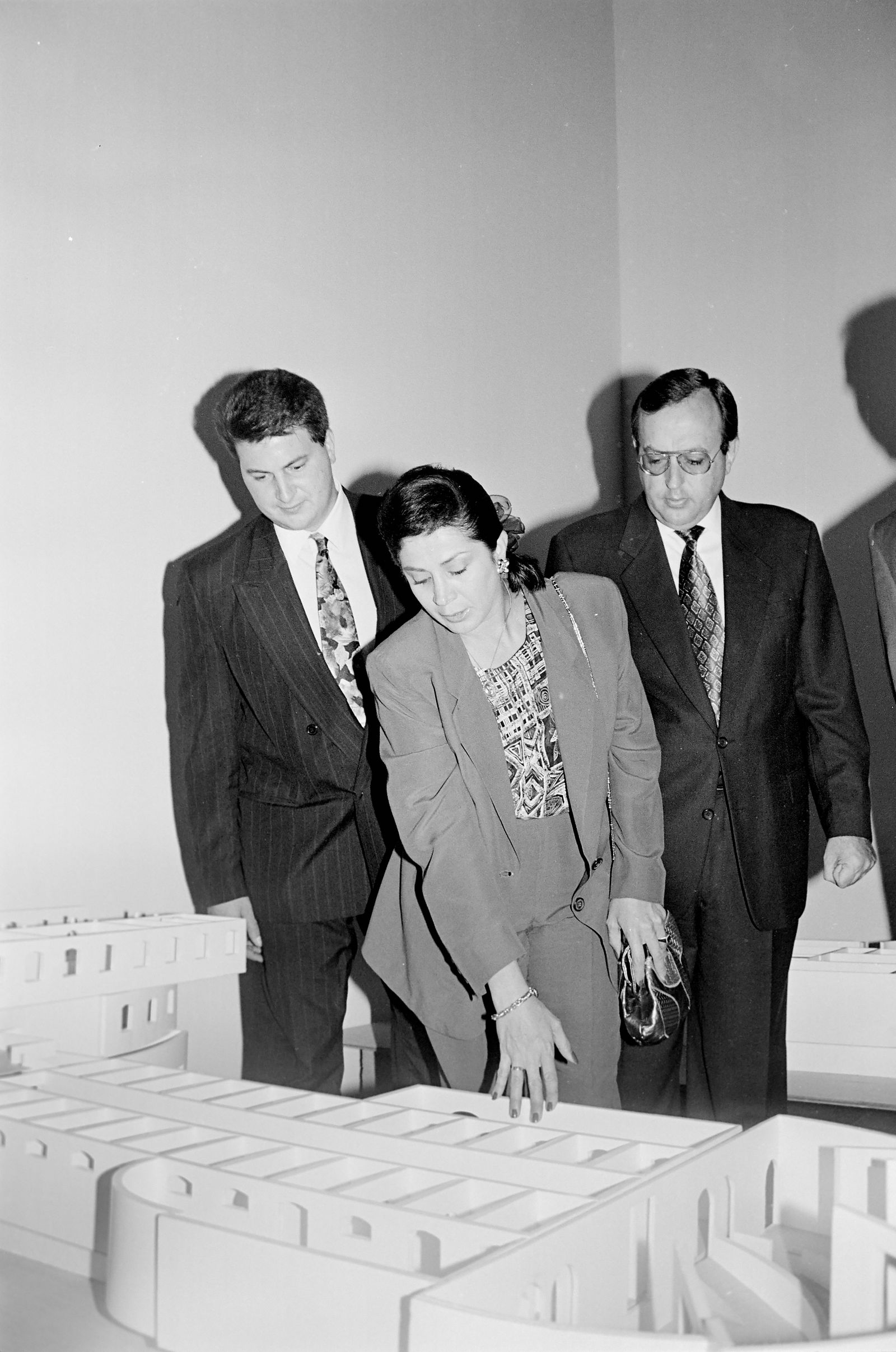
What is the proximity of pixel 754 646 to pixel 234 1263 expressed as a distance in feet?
5.00

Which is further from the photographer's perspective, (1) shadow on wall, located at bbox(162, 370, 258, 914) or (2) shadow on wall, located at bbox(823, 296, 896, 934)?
(2) shadow on wall, located at bbox(823, 296, 896, 934)

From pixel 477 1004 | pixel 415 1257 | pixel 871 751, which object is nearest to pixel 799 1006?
pixel 477 1004

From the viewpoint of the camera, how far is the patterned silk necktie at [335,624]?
7.41ft

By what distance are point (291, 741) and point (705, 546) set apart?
0.80 metres

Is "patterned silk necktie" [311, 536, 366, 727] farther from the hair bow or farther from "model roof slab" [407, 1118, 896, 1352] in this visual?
"model roof slab" [407, 1118, 896, 1352]

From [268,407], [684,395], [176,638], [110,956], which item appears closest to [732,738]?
[684,395]

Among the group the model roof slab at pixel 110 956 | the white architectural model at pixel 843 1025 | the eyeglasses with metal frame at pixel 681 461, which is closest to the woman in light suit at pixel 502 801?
the model roof slab at pixel 110 956

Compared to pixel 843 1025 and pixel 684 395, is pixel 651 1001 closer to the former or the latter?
pixel 843 1025

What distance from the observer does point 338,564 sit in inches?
90.0

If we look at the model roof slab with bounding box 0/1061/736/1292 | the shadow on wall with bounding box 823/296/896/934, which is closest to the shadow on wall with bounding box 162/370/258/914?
the model roof slab with bounding box 0/1061/736/1292

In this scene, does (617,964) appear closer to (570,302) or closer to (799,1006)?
(799,1006)

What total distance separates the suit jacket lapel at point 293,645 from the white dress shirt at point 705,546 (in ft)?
2.02

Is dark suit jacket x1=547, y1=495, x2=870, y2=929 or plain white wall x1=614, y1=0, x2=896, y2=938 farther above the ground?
plain white wall x1=614, y1=0, x2=896, y2=938

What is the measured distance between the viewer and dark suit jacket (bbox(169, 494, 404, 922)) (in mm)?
2250
